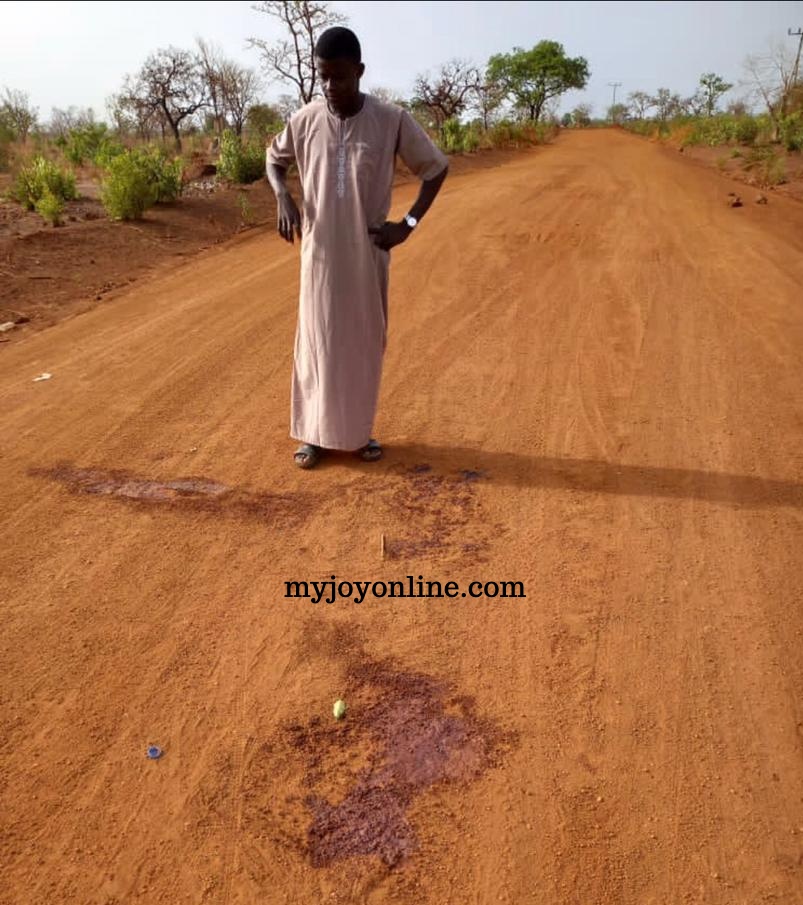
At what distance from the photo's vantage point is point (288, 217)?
3.13 metres

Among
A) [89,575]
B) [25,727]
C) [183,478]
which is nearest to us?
[25,727]

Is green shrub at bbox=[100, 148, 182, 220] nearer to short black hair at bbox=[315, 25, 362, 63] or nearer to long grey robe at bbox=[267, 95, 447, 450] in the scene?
long grey robe at bbox=[267, 95, 447, 450]

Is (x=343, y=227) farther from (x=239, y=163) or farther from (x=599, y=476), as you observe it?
(x=239, y=163)

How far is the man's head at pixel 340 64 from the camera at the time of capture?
276 cm

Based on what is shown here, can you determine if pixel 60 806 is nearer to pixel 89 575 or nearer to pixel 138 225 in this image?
pixel 89 575

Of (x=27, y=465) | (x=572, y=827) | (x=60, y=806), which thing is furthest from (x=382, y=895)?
(x=27, y=465)

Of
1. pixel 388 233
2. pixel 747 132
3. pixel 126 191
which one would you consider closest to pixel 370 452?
pixel 388 233

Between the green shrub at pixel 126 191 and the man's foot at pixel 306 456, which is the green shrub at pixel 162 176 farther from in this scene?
the man's foot at pixel 306 456

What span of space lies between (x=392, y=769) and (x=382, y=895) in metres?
0.34

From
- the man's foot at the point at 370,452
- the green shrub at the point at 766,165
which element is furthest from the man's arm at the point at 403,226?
the green shrub at the point at 766,165

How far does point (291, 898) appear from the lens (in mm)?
1671

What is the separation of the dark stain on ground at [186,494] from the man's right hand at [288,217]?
114cm

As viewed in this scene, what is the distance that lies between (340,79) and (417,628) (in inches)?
82.1

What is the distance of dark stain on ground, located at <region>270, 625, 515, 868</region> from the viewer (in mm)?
1806
